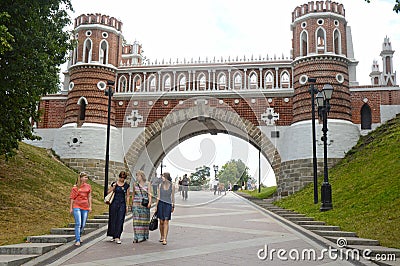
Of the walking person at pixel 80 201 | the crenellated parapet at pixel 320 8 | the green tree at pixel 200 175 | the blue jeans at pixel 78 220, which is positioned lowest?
the blue jeans at pixel 78 220

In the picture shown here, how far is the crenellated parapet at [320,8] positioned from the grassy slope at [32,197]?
13.9m

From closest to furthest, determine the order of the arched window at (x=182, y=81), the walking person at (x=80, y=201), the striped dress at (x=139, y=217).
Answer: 1. the walking person at (x=80, y=201)
2. the striped dress at (x=139, y=217)
3. the arched window at (x=182, y=81)

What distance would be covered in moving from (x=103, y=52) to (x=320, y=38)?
12037 millimetres

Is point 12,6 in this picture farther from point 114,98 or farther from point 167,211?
point 114,98

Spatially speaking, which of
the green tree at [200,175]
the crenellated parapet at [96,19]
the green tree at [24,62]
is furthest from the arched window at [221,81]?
the green tree at [24,62]

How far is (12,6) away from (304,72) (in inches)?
613

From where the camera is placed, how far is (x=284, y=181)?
71.7ft

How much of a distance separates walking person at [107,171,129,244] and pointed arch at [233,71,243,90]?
15.2 meters

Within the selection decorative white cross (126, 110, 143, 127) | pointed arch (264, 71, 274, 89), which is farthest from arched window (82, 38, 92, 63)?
pointed arch (264, 71, 274, 89)

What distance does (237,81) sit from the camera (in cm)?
2364

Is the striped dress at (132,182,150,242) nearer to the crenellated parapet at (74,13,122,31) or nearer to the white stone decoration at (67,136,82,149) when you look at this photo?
the white stone decoration at (67,136,82,149)

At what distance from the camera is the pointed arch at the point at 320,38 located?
2203 centimetres

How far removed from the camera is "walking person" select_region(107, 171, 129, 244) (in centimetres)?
866

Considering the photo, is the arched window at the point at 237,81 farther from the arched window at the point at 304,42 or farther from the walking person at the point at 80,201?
the walking person at the point at 80,201
